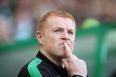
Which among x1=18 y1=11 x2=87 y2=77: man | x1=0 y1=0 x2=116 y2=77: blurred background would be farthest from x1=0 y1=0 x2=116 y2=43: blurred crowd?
x1=18 y1=11 x2=87 y2=77: man

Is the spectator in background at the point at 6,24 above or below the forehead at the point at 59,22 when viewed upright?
below

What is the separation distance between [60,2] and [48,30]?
5039 mm

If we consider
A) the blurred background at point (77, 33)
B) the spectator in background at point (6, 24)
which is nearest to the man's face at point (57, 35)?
the blurred background at point (77, 33)

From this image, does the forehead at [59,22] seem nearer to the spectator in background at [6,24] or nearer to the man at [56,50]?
the man at [56,50]

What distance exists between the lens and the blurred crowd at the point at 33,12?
23.6 feet

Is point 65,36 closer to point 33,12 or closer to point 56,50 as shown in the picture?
point 56,50

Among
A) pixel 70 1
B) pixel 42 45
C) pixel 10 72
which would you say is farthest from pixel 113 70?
pixel 42 45

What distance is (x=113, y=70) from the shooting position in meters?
6.38

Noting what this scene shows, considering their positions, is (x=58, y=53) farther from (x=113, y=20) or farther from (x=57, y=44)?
(x=113, y=20)

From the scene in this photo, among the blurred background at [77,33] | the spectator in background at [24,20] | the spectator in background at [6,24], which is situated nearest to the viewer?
the blurred background at [77,33]

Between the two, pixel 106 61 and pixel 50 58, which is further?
pixel 106 61

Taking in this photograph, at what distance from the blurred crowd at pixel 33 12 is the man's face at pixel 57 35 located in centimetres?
396

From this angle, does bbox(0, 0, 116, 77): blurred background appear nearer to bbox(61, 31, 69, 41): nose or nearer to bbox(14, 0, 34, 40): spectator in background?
Result: bbox(14, 0, 34, 40): spectator in background

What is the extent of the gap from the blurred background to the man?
3.12 m
